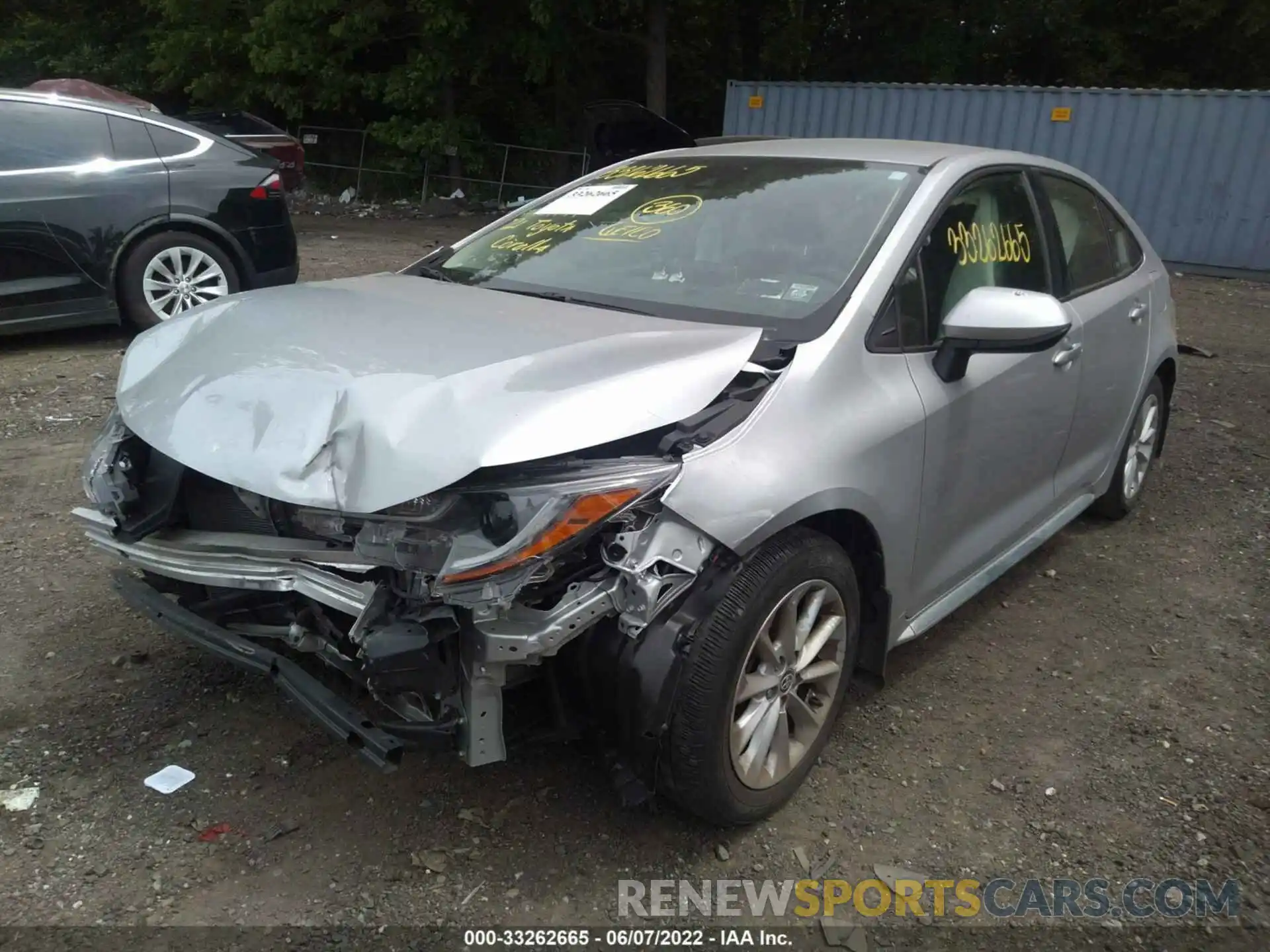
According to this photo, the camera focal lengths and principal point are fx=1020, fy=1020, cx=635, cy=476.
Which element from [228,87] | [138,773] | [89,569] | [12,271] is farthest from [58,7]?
[138,773]

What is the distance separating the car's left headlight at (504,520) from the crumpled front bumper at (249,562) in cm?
10

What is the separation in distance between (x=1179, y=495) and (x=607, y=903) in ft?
13.4

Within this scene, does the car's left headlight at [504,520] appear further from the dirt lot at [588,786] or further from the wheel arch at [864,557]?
the dirt lot at [588,786]

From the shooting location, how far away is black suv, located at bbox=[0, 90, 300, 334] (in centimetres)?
621

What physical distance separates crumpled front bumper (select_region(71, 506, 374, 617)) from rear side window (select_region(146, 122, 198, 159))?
4917mm

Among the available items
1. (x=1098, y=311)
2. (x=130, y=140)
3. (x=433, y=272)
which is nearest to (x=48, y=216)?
(x=130, y=140)

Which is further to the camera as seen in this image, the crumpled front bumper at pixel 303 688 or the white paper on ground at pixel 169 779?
the white paper on ground at pixel 169 779

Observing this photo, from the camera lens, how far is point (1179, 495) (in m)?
5.18

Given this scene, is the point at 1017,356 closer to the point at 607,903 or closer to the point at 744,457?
the point at 744,457

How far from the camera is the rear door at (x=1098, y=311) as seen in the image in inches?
149

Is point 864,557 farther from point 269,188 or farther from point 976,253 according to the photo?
point 269,188

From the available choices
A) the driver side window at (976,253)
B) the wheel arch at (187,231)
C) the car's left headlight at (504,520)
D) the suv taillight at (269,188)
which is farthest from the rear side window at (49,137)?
the driver side window at (976,253)

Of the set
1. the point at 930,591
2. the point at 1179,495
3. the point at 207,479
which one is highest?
the point at 207,479

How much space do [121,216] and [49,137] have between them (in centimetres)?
62
